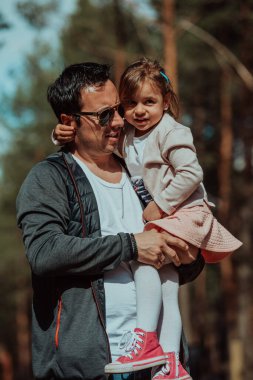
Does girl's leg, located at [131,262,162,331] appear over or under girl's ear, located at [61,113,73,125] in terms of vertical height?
under

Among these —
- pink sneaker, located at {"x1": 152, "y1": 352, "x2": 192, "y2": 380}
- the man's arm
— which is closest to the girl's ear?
the man's arm

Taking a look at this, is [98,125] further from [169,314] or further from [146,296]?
[169,314]

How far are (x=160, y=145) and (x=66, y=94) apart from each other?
0.49 metres

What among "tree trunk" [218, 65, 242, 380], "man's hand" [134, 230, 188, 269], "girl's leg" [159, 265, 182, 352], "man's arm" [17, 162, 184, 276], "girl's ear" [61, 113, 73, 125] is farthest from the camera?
"tree trunk" [218, 65, 242, 380]

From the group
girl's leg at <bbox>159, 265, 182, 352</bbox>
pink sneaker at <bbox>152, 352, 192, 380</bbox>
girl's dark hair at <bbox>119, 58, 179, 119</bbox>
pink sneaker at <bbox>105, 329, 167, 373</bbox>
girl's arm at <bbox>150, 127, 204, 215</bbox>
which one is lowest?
pink sneaker at <bbox>152, 352, 192, 380</bbox>

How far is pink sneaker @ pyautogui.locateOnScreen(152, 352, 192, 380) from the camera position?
3066mm

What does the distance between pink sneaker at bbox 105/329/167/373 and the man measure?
0.06 meters

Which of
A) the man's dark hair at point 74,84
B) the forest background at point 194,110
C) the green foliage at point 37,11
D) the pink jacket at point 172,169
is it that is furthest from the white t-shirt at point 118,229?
the green foliage at point 37,11

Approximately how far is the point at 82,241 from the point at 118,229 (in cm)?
32

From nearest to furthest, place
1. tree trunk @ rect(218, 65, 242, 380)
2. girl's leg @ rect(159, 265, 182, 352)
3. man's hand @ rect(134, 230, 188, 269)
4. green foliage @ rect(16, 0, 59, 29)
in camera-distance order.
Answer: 1. man's hand @ rect(134, 230, 188, 269)
2. girl's leg @ rect(159, 265, 182, 352)
3. green foliage @ rect(16, 0, 59, 29)
4. tree trunk @ rect(218, 65, 242, 380)

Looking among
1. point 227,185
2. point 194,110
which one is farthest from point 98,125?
point 194,110

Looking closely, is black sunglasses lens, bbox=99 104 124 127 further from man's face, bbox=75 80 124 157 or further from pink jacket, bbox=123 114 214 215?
pink jacket, bbox=123 114 214 215

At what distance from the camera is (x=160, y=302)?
10.3ft

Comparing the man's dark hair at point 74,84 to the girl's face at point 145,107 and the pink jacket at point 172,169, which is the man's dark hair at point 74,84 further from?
the pink jacket at point 172,169
